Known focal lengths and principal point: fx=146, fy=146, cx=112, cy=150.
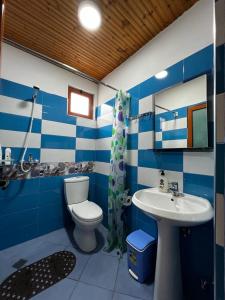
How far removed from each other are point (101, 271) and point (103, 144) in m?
1.53

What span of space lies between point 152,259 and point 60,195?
1350 mm

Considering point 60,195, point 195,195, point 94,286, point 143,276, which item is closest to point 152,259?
point 143,276

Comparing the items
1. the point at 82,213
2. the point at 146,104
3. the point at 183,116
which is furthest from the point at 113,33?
the point at 82,213

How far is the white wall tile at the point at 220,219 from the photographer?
45cm

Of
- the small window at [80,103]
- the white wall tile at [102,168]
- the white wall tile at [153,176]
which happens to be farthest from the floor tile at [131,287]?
the small window at [80,103]

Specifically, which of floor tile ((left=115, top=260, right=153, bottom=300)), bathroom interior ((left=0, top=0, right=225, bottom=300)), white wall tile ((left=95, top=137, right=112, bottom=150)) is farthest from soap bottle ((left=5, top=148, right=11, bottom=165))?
floor tile ((left=115, top=260, right=153, bottom=300))

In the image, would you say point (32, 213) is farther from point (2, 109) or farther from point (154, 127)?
point (154, 127)

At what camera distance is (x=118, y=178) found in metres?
1.69

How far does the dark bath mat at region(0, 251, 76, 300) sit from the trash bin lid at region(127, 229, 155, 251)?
64 cm

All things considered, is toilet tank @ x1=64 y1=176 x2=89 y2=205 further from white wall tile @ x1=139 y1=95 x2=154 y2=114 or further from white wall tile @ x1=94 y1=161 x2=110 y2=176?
white wall tile @ x1=139 y1=95 x2=154 y2=114

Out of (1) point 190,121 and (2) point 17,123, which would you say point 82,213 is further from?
(1) point 190,121

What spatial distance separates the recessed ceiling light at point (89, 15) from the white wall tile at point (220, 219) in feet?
5.42

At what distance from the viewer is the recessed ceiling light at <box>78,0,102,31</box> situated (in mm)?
1238

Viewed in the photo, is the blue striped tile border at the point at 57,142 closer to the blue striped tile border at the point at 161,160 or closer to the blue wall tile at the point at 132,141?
the blue wall tile at the point at 132,141
